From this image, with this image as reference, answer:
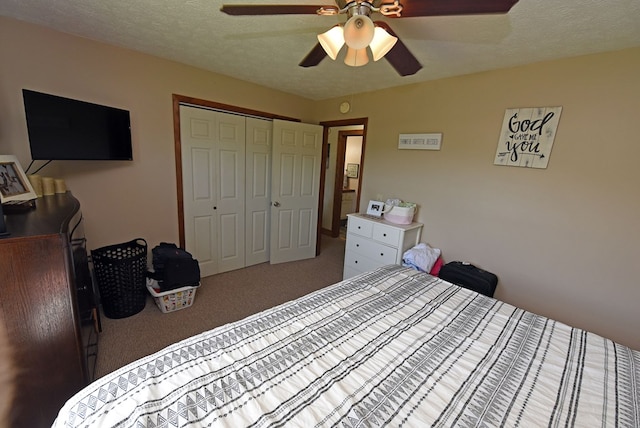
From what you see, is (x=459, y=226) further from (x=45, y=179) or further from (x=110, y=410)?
(x=45, y=179)

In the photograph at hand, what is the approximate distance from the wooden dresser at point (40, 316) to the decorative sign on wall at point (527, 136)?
2.99m

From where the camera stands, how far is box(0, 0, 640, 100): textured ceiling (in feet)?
4.74

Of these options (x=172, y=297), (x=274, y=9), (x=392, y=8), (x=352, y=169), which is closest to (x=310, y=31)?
(x=274, y=9)

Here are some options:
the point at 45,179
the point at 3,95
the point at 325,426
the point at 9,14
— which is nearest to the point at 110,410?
the point at 325,426

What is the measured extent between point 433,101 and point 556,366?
2.35 metres

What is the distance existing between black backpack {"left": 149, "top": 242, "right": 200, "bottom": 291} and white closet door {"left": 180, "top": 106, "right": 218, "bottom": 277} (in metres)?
0.49

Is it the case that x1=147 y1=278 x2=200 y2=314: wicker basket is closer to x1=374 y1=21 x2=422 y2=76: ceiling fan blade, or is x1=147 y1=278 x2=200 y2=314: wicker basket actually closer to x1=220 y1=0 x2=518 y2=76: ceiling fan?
x1=220 y1=0 x2=518 y2=76: ceiling fan

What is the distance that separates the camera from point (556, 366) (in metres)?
1.09

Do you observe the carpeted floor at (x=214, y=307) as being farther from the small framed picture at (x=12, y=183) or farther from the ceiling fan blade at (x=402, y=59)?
the ceiling fan blade at (x=402, y=59)

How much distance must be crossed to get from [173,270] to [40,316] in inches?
49.9

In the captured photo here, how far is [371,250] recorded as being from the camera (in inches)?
112

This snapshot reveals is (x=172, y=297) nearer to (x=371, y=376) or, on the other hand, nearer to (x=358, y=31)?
(x=371, y=376)

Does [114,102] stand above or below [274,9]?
below

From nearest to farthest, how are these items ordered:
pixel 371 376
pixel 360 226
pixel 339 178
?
pixel 371 376 → pixel 360 226 → pixel 339 178
